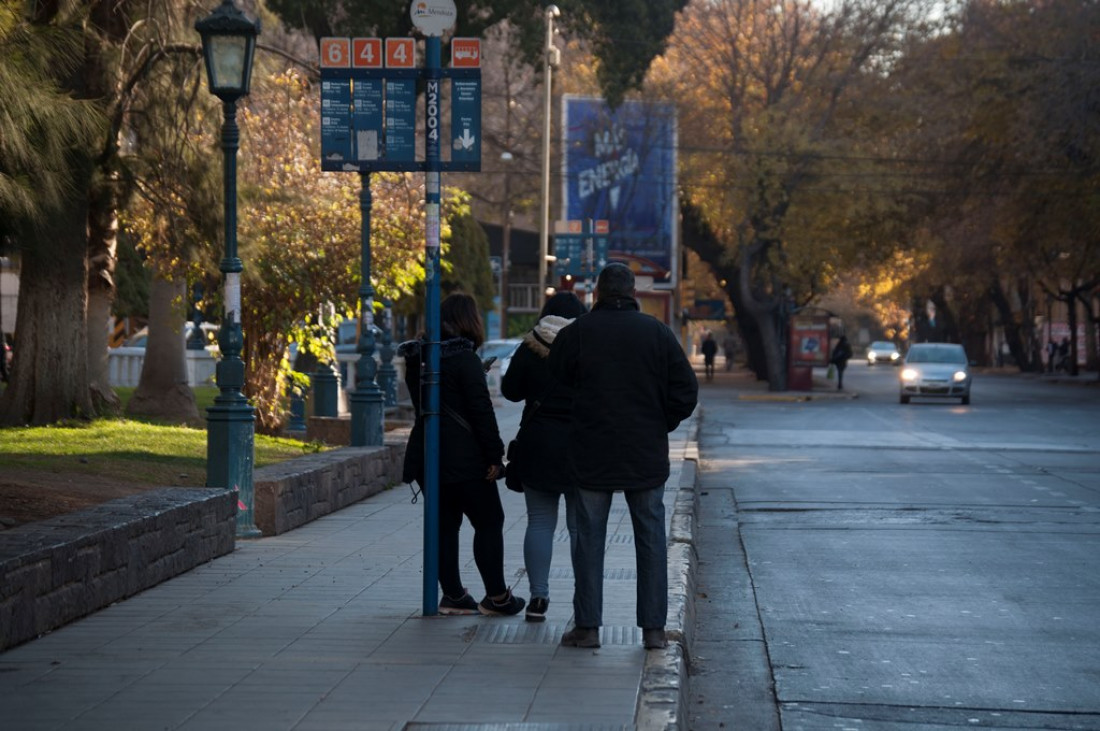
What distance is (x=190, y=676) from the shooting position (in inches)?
270

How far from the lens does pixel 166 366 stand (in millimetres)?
21094

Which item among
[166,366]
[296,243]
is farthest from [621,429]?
[166,366]

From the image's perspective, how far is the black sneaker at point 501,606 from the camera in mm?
8477

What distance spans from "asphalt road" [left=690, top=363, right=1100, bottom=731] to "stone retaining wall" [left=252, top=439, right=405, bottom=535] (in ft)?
10.7

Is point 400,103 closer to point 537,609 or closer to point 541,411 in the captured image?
point 541,411

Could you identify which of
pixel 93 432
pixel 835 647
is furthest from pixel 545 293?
pixel 835 647

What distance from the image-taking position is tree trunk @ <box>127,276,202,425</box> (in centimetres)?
2030

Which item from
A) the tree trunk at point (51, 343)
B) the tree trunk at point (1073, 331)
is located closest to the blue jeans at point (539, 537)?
the tree trunk at point (51, 343)

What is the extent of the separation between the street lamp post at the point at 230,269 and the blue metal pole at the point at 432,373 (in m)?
3.48

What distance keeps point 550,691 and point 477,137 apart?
392 centimetres

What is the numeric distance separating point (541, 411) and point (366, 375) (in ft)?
34.7

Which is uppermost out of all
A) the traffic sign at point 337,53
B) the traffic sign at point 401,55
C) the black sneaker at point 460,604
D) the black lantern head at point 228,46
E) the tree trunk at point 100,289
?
the black lantern head at point 228,46

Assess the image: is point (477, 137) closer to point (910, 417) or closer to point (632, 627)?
point (632, 627)

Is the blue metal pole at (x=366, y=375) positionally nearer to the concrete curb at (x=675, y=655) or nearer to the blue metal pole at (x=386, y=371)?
the blue metal pole at (x=386, y=371)
